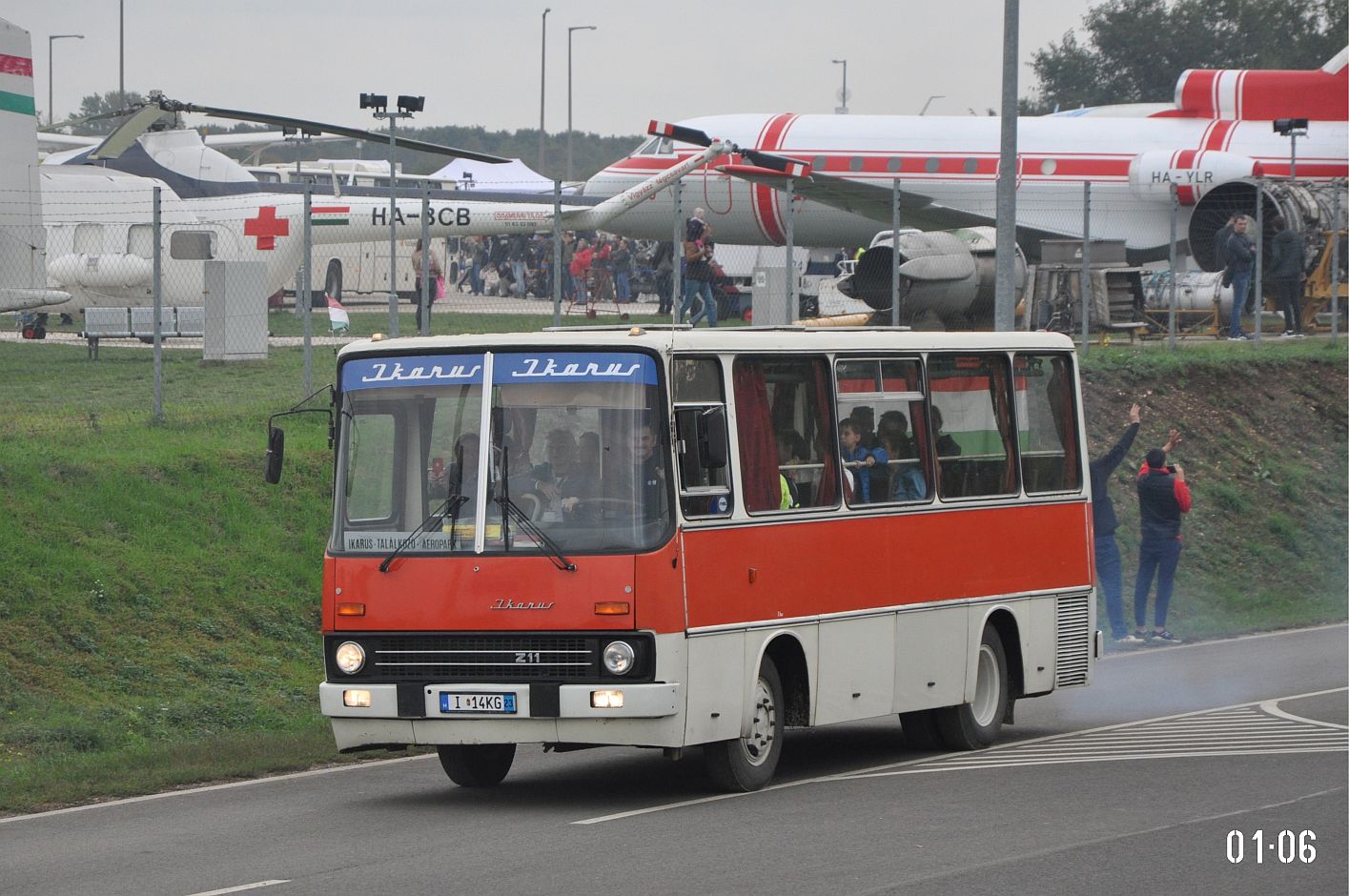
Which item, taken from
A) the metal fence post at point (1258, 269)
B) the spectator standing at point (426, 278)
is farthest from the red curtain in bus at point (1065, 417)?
the metal fence post at point (1258, 269)

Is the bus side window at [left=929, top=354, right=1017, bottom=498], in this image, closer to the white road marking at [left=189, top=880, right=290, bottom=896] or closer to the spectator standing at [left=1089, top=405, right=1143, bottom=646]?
the spectator standing at [left=1089, top=405, right=1143, bottom=646]

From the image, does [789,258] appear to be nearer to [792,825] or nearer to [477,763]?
[477,763]

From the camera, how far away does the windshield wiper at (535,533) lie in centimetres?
1145

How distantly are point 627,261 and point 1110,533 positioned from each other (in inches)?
348

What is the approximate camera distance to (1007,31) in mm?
22203

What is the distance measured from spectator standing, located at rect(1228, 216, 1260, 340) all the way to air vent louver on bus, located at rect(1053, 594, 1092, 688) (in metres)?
19.8

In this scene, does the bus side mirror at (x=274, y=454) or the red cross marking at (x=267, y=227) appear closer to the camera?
the bus side mirror at (x=274, y=454)

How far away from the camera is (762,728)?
12.3 meters

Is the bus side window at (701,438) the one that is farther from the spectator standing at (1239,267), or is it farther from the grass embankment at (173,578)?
the spectator standing at (1239,267)

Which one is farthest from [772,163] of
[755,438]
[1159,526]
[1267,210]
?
[755,438]

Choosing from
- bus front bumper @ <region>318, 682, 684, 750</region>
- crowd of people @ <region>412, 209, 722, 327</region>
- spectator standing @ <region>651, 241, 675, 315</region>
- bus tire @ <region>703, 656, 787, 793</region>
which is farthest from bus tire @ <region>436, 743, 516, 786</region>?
spectator standing @ <region>651, 241, 675, 315</region>

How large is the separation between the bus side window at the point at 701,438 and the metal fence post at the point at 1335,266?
78.5 ft

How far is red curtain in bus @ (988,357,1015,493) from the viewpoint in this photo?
1491cm

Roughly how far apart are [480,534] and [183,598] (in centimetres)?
685
